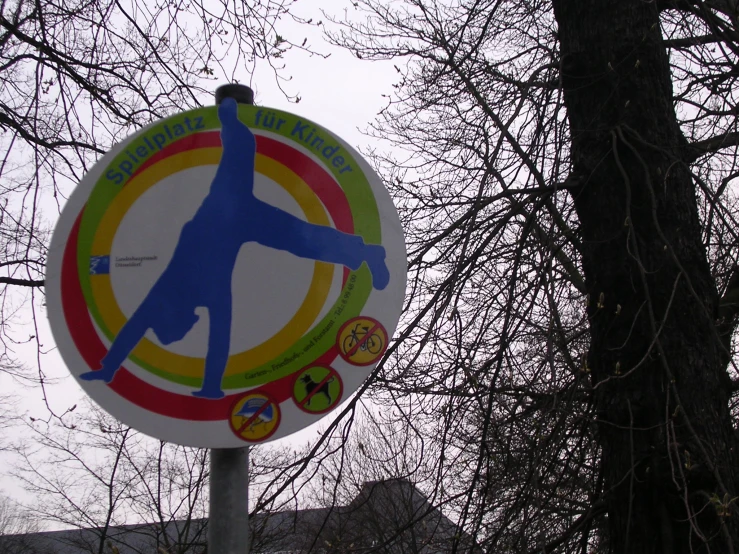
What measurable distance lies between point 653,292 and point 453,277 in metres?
0.84

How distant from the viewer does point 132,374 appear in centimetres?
124

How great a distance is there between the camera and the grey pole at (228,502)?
1212 millimetres

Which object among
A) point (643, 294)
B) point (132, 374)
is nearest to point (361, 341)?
point (132, 374)

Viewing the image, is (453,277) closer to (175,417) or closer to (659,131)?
(659,131)

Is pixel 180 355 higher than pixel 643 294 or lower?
lower

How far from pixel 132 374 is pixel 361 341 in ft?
1.36

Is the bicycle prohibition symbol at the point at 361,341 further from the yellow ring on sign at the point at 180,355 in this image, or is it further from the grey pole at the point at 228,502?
the grey pole at the point at 228,502

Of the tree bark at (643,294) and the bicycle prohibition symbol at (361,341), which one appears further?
the tree bark at (643,294)

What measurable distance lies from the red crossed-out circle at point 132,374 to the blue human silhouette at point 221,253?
19 millimetres

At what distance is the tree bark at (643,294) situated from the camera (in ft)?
8.67

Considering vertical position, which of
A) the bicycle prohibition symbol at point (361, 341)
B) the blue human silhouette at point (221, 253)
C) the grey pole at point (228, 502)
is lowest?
the grey pole at point (228, 502)

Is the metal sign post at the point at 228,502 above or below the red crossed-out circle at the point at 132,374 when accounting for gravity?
below

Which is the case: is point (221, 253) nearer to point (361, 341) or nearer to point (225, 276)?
point (225, 276)

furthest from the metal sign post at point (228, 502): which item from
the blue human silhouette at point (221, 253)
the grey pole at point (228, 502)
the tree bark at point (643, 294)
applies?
the tree bark at point (643, 294)
